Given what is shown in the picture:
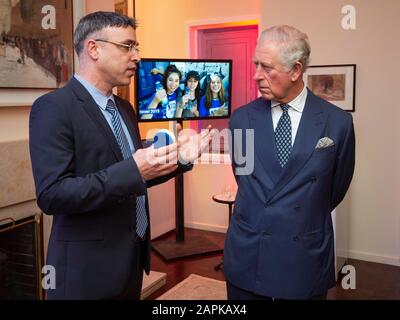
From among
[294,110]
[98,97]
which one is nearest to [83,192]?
[98,97]

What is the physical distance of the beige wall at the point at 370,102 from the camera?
11.7ft

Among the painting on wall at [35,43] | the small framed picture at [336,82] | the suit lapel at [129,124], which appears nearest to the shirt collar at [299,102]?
the suit lapel at [129,124]

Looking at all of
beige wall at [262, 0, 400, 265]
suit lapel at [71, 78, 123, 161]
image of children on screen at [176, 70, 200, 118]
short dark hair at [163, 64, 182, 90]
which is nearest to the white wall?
beige wall at [262, 0, 400, 265]

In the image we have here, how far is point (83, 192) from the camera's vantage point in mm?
1147

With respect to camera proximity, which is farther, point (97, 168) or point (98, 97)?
point (98, 97)

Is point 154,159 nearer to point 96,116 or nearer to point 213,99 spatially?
point 96,116

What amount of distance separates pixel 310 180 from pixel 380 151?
2526 mm

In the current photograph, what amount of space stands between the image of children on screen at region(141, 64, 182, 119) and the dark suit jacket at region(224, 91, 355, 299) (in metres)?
2.08

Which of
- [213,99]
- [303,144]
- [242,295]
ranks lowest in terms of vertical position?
[242,295]

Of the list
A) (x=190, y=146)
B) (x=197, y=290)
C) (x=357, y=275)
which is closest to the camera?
(x=190, y=146)

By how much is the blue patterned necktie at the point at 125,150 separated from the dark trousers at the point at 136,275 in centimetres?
5

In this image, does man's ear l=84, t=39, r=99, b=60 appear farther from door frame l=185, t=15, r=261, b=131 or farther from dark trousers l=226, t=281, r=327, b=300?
door frame l=185, t=15, r=261, b=131

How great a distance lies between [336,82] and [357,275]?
1709 millimetres

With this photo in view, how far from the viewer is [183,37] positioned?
4.67 meters
